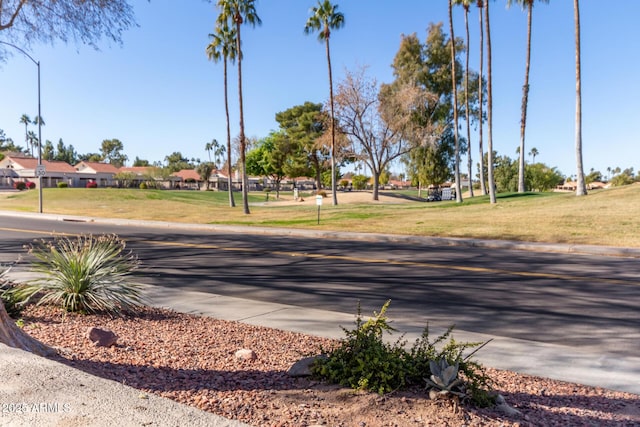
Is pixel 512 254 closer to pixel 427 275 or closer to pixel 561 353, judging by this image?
pixel 427 275

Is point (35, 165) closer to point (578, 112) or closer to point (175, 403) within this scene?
point (578, 112)

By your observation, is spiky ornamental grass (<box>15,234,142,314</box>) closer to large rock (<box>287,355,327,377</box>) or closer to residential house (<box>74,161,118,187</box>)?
Answer: large rock (<box>287,355,327,377</box>)

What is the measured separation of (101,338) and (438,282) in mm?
6810

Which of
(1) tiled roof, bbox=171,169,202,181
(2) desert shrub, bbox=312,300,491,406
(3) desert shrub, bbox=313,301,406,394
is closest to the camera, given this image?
(2) desert shrub, bbox=312,300,491,406

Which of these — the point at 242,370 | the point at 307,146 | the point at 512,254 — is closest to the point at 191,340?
the point at 242,370

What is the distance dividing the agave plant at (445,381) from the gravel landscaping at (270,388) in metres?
0.09

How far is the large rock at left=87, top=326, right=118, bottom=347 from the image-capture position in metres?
4.79

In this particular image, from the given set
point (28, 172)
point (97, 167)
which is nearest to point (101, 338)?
point (28, 172)

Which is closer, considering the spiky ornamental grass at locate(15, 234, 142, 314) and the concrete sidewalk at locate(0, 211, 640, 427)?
the concrete sidewalk at locate(0, 211, 640, 427)

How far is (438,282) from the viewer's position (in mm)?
9969

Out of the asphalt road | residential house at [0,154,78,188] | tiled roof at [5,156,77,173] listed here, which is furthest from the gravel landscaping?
tiled roof at [5,156,77,173]

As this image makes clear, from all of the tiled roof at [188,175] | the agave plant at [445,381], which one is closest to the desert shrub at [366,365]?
the agave plant at [445,381]

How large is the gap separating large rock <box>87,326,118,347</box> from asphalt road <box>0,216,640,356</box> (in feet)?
11.8

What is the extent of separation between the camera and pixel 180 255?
13945 millimetres
